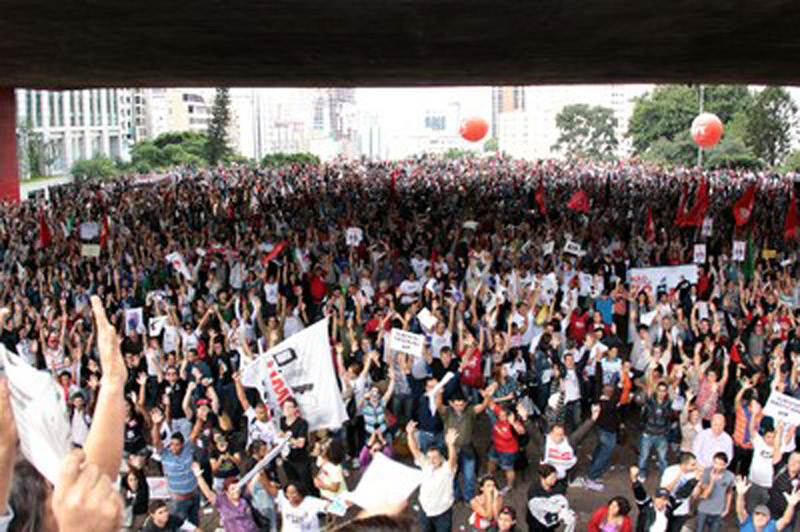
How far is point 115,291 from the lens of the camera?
14531mm

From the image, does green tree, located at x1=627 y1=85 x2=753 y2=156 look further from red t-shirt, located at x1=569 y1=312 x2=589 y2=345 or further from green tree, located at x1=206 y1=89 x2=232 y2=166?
red t-shirt, located at x1=569 y1=312 x2=589 y2=345

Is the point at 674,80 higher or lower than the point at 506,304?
higher

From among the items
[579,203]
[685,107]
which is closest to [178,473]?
[579,203]

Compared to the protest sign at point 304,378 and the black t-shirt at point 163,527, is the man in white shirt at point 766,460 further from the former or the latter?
the black t-shirt at point 163,527

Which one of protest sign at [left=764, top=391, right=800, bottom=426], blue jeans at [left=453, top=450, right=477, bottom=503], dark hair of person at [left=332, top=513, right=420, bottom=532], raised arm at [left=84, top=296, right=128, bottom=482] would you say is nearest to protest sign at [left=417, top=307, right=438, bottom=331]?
blue jeans at [left=453, top=450, right=477, bottom=503]

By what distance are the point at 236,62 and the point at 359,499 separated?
729 inches

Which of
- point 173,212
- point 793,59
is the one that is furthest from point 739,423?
point 173,212

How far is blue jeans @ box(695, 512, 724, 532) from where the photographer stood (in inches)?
299

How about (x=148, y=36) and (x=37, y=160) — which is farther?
(x=37, y=160)

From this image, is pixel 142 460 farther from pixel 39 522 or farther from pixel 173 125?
pixel 173 125

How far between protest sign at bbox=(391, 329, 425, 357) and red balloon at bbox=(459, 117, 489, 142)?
3969 centimetres

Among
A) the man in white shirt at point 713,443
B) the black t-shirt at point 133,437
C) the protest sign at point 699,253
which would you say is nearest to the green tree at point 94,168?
the protest sign at point 699,253

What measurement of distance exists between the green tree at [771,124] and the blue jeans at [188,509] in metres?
70.2

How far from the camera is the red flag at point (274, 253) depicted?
15.5m
